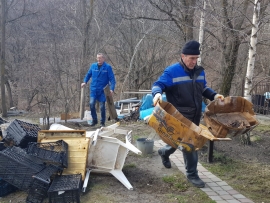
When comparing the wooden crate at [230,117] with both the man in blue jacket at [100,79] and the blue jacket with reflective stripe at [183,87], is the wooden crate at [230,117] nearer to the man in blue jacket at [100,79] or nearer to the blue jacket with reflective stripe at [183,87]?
the blue jacket with reflective stripe at [183,87]

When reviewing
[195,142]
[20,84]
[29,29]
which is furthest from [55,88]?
[195,142]

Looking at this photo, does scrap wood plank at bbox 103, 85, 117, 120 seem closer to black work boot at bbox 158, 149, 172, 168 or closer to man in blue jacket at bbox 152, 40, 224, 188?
black work boot at bbox 158, 149, 172, 168

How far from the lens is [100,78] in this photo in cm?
843

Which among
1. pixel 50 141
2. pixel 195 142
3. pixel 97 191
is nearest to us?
pixel 195 142

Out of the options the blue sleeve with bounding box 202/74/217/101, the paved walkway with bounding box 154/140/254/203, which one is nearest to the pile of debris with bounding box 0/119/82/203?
the paved walkway with bounding box 154/140/254/203

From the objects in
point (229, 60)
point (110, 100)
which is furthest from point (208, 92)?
point (110, 100)

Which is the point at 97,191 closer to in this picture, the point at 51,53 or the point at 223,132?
the point at 223,132

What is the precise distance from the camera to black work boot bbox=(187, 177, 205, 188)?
169 inches

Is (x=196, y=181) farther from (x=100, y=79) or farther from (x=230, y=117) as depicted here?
(x=100, y=79)

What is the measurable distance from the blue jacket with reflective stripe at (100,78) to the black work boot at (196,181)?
4564mm

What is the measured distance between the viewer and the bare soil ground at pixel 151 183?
393 centimetres

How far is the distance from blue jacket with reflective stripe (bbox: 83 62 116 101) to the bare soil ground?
3012mm

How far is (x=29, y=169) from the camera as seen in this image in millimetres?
3916

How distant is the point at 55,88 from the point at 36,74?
2100 mm
